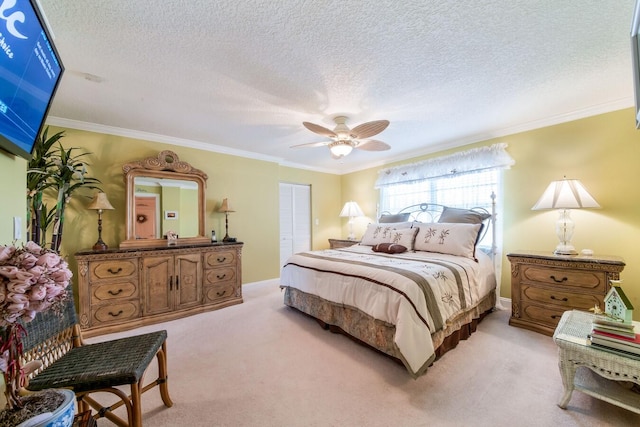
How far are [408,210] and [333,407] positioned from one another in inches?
136

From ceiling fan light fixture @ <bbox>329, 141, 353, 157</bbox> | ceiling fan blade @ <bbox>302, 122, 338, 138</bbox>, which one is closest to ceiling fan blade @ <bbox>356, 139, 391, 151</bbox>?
ceiling fan light fixture @ <bbox>329, 141, 353, 157</bbox>

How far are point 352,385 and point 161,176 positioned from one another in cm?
343

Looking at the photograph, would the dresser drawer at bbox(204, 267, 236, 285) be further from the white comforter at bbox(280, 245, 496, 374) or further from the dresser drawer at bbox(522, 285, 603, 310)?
the dresser drawer at bbox(522, 285, 603, 310)

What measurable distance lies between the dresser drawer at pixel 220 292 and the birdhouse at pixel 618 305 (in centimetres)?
381

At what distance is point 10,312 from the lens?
759 millimetres

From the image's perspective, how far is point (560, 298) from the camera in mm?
2436

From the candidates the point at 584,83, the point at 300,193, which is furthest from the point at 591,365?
the point at 300,193

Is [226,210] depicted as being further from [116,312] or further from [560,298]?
[560,298]

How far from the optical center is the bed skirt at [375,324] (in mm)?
2049

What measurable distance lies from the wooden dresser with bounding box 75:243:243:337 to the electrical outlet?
1.60m

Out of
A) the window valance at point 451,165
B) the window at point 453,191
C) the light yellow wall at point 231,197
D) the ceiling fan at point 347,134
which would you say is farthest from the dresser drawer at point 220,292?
the window valance at point 451,165

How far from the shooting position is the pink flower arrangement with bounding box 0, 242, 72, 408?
0.76 meters

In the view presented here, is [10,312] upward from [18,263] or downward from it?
downward

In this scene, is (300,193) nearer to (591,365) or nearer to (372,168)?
(372,168)
